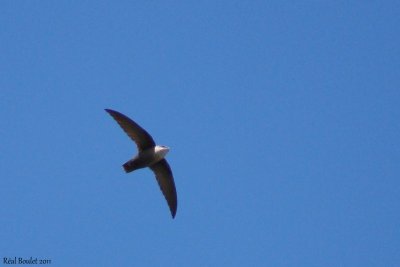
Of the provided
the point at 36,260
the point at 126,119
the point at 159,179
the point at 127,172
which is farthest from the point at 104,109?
the point at 36,260

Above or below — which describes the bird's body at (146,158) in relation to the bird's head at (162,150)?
below

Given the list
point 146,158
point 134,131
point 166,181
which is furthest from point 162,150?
point 166,181

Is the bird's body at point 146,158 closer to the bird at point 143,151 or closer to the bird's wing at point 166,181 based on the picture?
the bird at point 143,151

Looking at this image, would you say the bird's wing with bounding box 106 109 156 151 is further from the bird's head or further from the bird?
the bird's head

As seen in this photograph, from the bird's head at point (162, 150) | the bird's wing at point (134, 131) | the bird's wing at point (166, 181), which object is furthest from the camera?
the bird's wing at point (166, 181)

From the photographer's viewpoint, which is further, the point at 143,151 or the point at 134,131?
the point at 143,151

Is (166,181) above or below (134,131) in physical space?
below

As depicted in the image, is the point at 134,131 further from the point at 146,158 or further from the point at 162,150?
the point at 162,150

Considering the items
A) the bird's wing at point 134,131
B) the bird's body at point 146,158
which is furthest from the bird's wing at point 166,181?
the bird's wing at point 134,131
